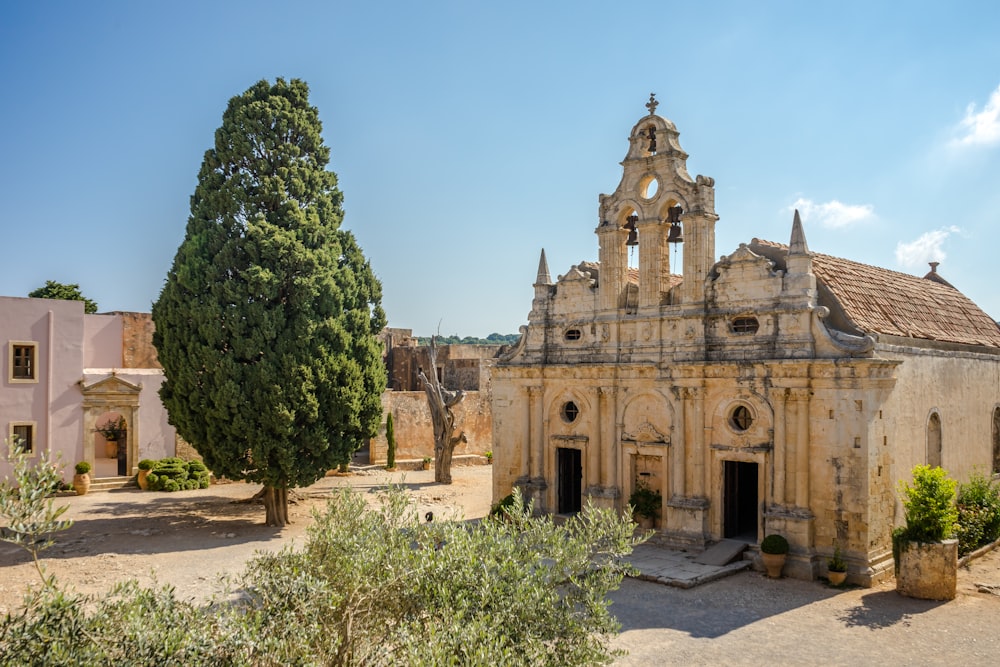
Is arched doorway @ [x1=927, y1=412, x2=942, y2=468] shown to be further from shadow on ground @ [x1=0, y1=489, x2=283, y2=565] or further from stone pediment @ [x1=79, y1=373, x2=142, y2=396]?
stone pediment @ [x1=79, y1=373, x2=142, y2=396]

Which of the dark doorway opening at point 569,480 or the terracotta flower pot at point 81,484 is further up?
the dark doorway opening at point 569,480

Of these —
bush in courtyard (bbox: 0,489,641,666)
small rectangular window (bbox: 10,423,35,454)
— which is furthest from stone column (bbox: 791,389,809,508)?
small rectangular window (bbox: 10,423,35,454)

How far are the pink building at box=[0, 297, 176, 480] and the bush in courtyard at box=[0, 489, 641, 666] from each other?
72.8 ft

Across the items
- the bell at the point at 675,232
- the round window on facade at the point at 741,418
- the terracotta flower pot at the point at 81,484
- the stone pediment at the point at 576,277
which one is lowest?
the terracotta flower pot at the point at 81,484

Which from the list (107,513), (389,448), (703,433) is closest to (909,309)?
(703,433)

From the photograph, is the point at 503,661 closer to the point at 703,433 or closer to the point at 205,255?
the point at 703,433

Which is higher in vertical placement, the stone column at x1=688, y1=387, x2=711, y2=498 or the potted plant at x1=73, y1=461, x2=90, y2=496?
the stone column at x1=688, y1=387, x2=711, y2=498

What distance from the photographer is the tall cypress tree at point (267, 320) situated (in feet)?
70.3

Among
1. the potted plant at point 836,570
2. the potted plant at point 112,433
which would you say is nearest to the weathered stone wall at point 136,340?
the potted plant at point 112,433

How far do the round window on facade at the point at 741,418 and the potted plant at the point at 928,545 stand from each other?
3970 millimetres

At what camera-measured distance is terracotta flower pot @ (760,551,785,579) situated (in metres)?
17.5

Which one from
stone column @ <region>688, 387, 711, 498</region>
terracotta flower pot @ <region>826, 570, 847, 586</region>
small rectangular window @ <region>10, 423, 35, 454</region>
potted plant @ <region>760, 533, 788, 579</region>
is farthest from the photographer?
small rectangular window @ <region>10, 423, 35, 454</region>

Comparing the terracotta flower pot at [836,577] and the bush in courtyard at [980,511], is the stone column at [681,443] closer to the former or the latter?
the terracotta flower pot at [836,577]

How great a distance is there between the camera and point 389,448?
35906 mm
